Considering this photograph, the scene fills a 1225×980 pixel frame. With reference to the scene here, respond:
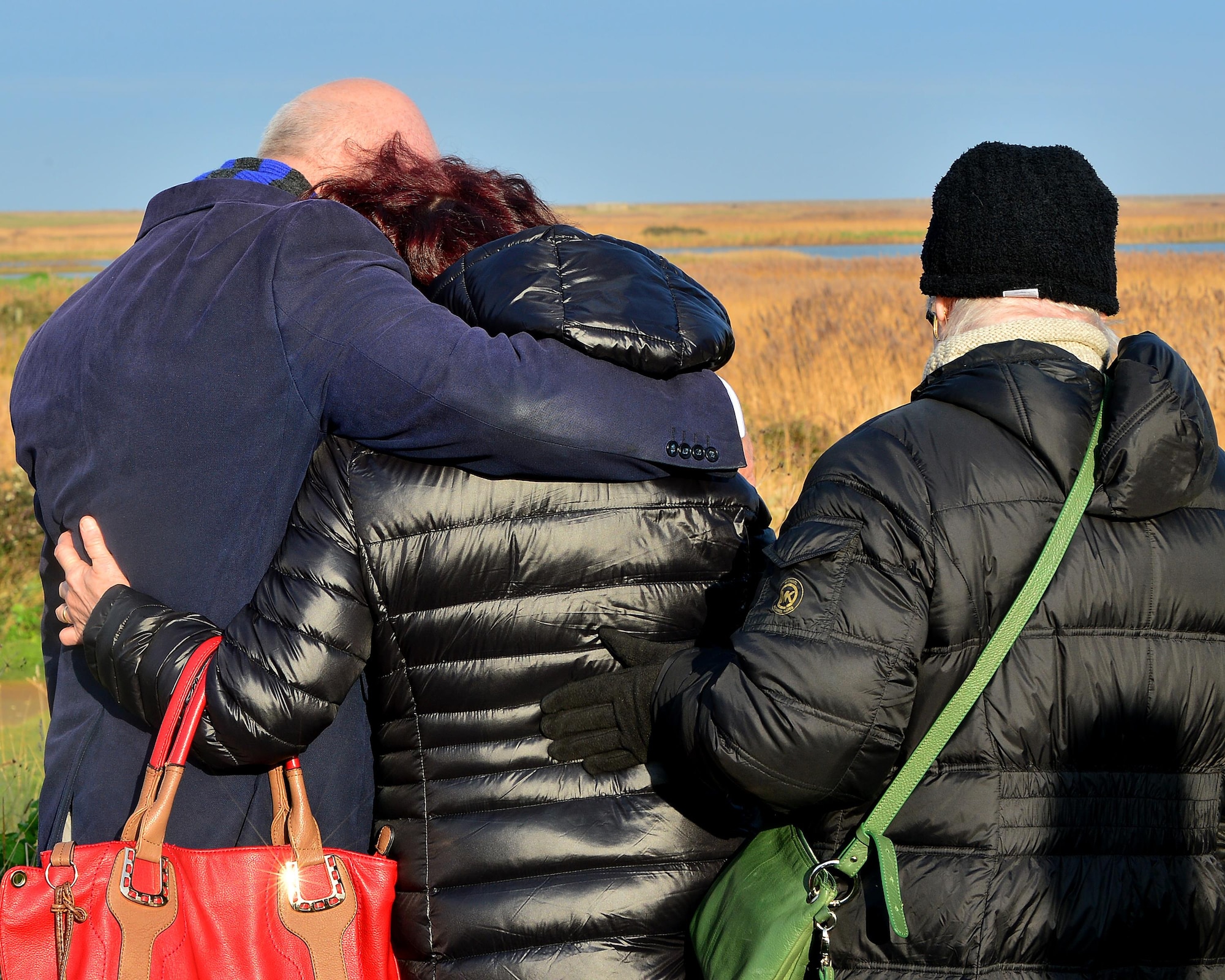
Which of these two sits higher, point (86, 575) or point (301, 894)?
point (86, 575)

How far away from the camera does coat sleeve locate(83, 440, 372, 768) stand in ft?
5.17

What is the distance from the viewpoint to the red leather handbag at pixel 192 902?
5.02 feet

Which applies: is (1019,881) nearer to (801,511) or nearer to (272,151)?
(801,511)

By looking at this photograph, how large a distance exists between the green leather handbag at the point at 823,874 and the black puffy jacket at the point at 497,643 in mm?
157

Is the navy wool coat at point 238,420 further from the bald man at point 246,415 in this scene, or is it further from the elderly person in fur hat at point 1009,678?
the elderly person in fur hat at point 1009,678

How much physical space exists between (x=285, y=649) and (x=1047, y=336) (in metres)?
1.10

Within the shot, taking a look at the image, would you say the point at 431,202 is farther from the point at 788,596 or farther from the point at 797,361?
the point at 797,361

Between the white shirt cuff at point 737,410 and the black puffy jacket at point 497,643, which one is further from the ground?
the white shirt cuff at point 737,410

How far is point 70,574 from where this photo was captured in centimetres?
173

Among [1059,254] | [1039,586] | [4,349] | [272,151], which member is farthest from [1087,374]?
[4,349]

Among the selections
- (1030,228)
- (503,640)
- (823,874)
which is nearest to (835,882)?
(823,874)

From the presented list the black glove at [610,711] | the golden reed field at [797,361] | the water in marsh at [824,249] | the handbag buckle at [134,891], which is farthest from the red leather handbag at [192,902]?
the water in marsh at [824,249]

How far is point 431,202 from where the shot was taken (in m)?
1.96

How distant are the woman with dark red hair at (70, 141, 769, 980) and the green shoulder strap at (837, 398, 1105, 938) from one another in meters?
0.32
